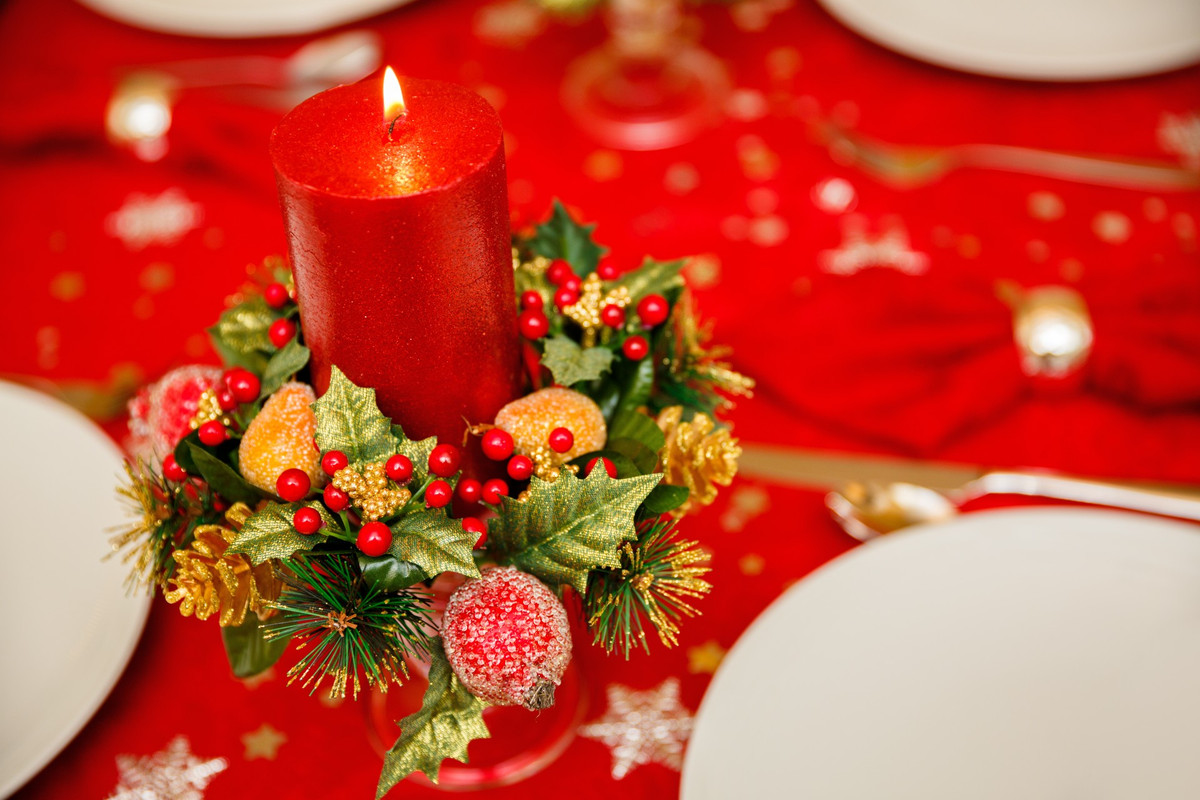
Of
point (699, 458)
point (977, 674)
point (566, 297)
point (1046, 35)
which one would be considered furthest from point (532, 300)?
point (1046, 35)

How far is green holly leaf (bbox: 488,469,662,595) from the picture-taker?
40 cm

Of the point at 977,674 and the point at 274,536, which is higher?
the point at 274,536

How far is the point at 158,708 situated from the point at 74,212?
0.48m

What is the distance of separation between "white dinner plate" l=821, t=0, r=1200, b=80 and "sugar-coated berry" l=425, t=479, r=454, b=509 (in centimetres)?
68

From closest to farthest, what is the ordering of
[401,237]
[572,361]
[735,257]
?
[401,237]
[572,361]
[735,257]

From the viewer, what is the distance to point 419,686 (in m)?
0.51

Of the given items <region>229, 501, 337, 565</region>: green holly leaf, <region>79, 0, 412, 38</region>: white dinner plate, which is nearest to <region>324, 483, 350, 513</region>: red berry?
<region>229, 501, 337, 565</region>: green holly leaf

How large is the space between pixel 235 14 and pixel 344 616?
0.75m

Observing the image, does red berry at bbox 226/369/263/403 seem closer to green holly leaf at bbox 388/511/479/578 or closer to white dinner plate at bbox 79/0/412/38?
green holly leaf at bbox 388/511/479/578

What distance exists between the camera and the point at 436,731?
39 cm

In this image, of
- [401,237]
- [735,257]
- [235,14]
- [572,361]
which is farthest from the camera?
[235,14]

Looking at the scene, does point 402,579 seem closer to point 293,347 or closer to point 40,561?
point 293,347

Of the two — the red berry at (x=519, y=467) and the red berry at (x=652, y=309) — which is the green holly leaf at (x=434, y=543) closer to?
the red berry at (x=519, y=467)

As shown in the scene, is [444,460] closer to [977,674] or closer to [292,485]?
[292,485]
